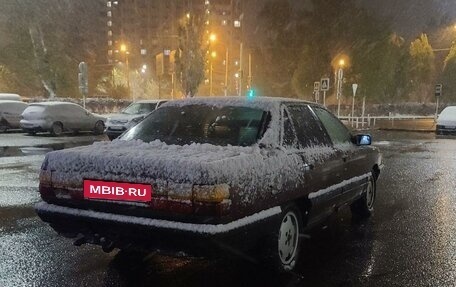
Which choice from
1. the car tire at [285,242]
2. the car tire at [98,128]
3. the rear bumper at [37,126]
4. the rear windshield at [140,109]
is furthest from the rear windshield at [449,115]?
the car tire at [285,242]

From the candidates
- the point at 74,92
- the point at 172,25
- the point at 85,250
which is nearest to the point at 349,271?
the point at 85,250

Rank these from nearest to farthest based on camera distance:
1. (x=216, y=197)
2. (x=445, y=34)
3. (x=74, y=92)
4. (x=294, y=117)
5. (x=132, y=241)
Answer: (x=216, y=197) < (x=132, y=241) < (x=294, y=117) < (x=74, y=92) < (x=445, y=34)

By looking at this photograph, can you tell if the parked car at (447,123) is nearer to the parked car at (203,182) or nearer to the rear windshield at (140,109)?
the rear windshield at (140,109)

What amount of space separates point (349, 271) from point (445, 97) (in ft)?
184

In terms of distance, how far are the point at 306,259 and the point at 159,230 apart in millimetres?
1880

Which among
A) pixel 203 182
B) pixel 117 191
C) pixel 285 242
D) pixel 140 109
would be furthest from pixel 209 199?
pixel 140 109

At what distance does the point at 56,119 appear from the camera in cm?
2069

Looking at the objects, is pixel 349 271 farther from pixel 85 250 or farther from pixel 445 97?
pixel 445 97

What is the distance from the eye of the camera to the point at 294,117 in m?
4.93

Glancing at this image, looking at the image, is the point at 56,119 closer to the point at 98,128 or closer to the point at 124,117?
the point at 98,128

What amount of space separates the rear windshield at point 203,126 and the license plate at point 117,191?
2.87 ft

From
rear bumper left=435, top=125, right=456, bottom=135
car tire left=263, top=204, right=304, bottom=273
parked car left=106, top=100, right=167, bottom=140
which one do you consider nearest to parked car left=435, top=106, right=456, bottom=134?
rear bumper left=435, top=125, right=456, bottom=135

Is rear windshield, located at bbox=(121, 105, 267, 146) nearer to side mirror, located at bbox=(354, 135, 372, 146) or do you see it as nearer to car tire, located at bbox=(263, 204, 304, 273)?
car tire, located at bbox=(263, 204, 304, 273)

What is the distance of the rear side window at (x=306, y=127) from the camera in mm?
4848
